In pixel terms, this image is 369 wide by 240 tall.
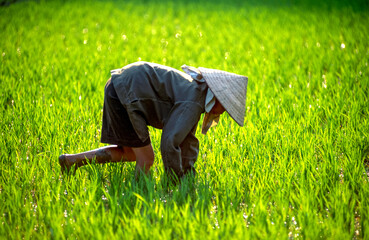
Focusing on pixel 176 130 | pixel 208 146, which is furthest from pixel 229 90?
pixel 208 146

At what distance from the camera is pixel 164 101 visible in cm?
234

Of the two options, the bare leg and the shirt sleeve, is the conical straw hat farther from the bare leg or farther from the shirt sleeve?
the bare leg

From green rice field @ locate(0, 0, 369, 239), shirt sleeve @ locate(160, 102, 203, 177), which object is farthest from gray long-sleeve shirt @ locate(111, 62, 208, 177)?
green rice field @ locate(0, 0, 369, 239)

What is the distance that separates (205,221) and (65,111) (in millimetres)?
1881

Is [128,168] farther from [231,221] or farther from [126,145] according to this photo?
[231,221]

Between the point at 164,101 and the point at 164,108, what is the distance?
38 mm

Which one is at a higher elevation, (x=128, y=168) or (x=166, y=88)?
(x=166, y=88)

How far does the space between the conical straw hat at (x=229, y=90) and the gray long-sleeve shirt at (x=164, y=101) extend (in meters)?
0.07

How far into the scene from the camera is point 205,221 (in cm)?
199

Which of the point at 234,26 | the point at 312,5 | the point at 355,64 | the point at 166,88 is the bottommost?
the point at 166,88

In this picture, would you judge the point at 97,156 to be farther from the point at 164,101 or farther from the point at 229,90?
the point at 229,90

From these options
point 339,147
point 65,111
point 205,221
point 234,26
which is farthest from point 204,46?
point 205,221

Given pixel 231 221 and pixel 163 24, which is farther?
pixel 163 24

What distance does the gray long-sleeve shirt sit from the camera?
2229 mm
